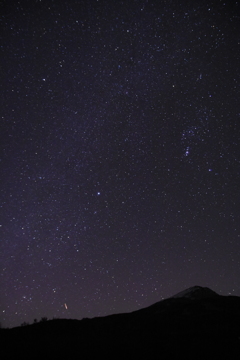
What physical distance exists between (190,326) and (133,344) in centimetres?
217

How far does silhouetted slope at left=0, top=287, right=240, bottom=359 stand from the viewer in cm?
662

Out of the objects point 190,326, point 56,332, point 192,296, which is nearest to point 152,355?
point 190,326

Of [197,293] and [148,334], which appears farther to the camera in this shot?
[197,293]

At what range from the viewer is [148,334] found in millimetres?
8023

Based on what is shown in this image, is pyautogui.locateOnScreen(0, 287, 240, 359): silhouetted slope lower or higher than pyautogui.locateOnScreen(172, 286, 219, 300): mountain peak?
lower

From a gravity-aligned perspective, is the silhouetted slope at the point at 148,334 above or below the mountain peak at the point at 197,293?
below

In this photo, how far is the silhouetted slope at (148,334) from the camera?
662 cm

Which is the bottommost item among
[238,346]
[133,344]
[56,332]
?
[238,346]

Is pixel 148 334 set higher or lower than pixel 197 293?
lower

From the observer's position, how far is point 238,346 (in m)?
6.41

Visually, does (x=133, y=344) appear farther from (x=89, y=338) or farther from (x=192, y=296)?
(x=192, y=296)

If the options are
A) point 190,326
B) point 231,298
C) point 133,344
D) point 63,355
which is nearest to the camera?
point 63,355

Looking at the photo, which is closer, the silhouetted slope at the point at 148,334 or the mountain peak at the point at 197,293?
the silhouetted slope at the point at 148,334

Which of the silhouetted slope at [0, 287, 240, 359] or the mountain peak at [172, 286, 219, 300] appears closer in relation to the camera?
the silhouetted slope at [0, 287, 240, 359]
